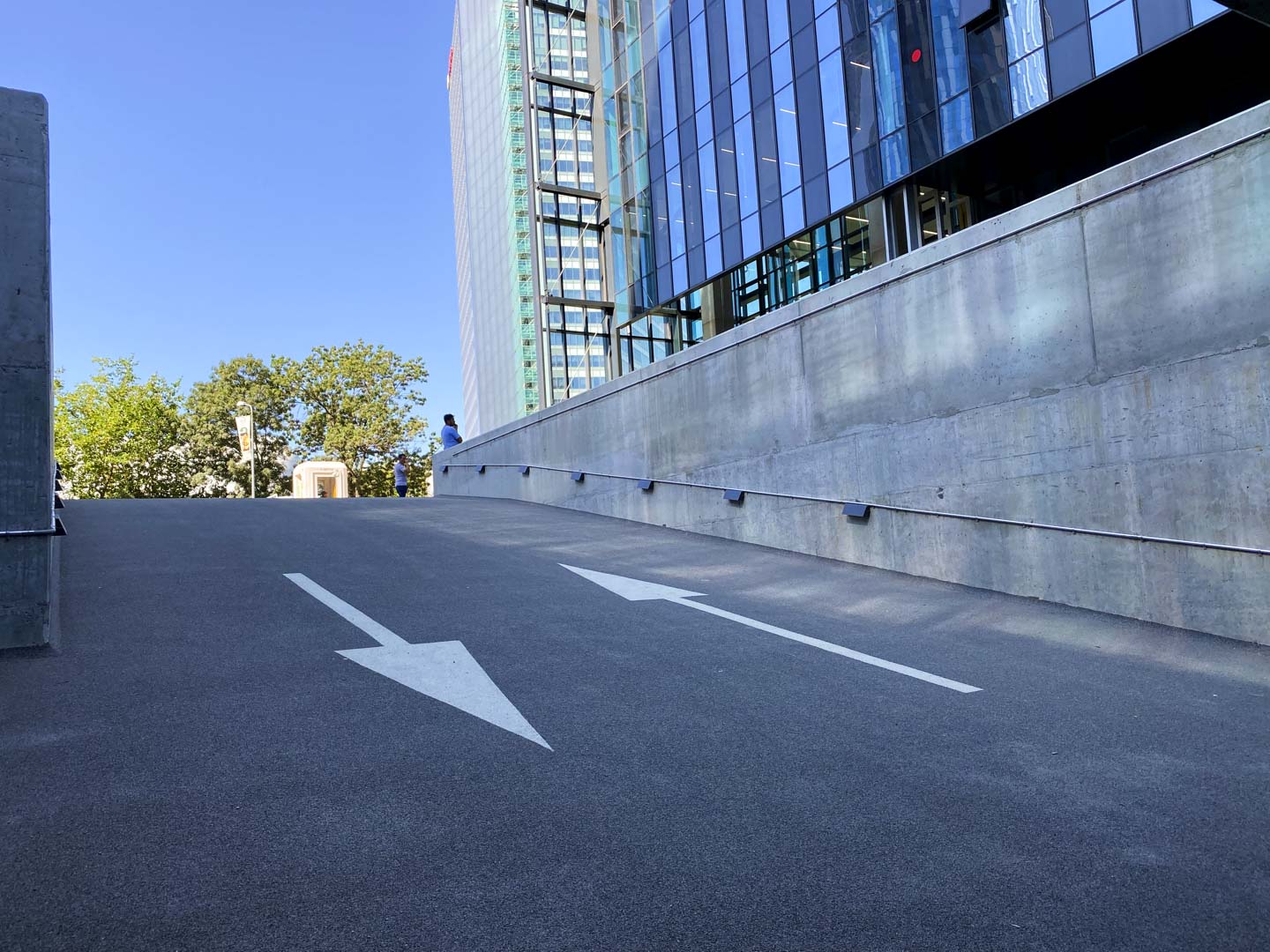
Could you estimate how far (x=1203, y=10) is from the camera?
15617 mm

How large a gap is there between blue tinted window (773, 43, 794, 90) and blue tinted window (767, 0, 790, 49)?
9.3 inches

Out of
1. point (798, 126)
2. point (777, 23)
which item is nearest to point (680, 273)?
point (798, 126)

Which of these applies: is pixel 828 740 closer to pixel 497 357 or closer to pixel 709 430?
pixel 709 430

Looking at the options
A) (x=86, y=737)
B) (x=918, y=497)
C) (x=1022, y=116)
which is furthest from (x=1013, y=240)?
(x=1022, y=116)

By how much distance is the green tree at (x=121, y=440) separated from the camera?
54.0 m

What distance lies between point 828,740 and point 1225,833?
1.82m

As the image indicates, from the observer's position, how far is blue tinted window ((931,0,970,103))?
65.2 ft

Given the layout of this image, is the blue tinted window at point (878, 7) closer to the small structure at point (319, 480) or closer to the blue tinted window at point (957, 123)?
the blue tinted window at point (957, 123)

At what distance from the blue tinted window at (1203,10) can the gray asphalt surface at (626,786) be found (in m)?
12.5

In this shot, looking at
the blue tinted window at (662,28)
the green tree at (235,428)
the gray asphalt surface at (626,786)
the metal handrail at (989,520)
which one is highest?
the blue tinted window at (662,28)

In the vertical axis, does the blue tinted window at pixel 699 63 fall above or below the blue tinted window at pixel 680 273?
above

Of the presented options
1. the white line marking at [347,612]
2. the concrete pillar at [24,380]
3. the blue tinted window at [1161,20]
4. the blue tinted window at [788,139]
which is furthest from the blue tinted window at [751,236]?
the concrete pillar at [24,380]

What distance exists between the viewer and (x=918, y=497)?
439 inches

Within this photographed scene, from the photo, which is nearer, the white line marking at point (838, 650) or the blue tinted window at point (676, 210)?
the white line marking at point (838, 650)
